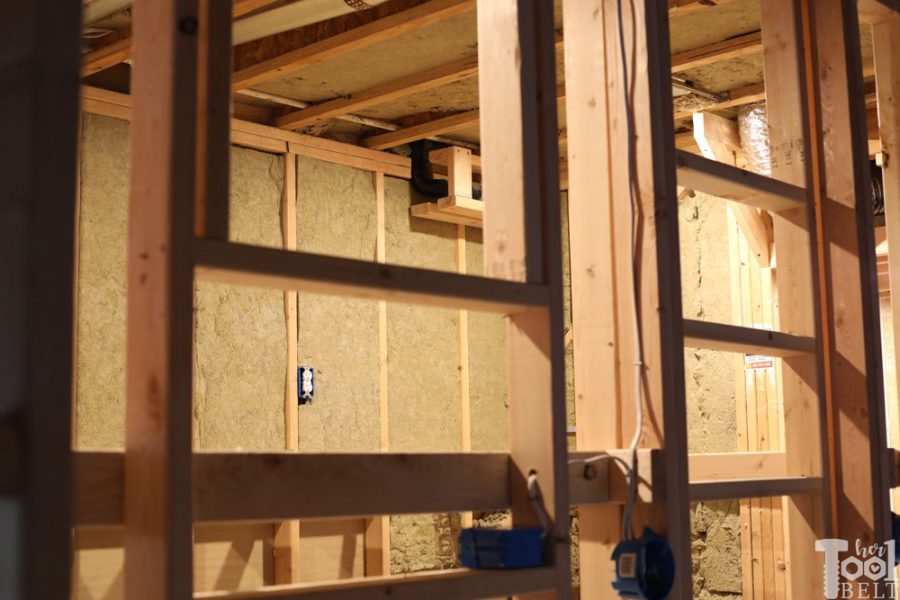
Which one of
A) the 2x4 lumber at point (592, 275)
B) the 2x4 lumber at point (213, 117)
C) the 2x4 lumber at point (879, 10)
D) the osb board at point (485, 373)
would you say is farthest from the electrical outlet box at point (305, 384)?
the 2x4 lumber at point (213, 117)

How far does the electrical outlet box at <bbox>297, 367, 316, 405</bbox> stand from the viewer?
227 inches

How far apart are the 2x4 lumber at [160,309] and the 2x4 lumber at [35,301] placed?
14.4 inches

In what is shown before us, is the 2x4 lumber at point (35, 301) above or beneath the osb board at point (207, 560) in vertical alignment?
above

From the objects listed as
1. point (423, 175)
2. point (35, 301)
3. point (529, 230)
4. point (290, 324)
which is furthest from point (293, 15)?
point (35, 301)

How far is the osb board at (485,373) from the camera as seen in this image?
22.1 ft

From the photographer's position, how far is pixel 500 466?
1.79 metres

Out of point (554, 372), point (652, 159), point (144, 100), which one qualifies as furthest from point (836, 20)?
point (144, 100)

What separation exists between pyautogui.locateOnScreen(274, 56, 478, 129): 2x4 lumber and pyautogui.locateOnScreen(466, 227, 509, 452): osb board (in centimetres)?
151

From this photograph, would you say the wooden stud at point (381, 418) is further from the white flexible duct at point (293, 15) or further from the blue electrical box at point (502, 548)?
the blue electrical box at point (502, 548)

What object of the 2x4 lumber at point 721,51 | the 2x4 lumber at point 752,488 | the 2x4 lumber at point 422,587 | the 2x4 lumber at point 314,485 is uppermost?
the 2x4 lumber at point 721,51

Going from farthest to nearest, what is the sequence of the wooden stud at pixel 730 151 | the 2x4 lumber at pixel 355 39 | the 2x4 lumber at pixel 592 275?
the wooden stud at pixel 730 151
the 2x4 lumber at pixel 355 39
the 2x4 lumber at pixel 592 275

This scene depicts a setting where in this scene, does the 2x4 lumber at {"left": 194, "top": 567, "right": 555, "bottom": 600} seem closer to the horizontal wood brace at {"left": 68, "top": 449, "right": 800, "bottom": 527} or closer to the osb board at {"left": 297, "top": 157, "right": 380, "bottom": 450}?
the horizontal wood brace at {"left": 68, "top": 449, "right": 800, "bottom": 527}

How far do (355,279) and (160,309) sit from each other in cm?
31

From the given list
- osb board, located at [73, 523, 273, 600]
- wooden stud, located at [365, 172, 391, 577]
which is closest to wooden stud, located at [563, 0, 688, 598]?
osb board, located at [73, 523, 273, 600]
